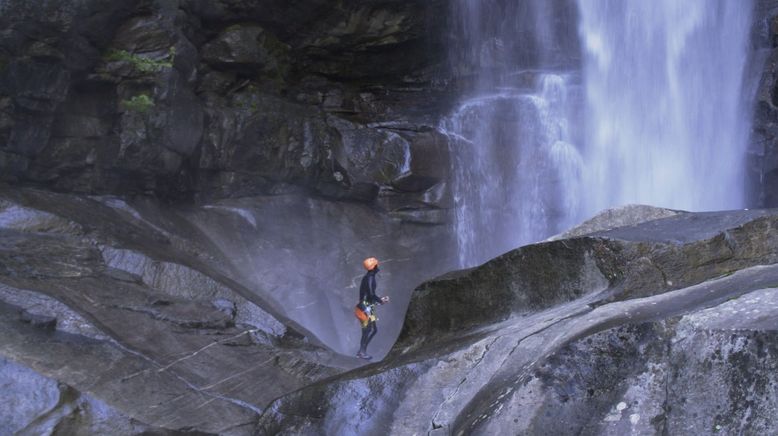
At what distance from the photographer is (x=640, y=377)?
4285 millimetres

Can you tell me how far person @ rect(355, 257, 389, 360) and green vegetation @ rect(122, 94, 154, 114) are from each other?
229 inches

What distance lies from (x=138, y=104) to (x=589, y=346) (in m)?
11.5

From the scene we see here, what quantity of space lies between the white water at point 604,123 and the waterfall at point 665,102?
0.03 m

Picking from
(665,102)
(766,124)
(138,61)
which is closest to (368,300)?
(138,61)

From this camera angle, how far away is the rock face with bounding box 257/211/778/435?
3.97m

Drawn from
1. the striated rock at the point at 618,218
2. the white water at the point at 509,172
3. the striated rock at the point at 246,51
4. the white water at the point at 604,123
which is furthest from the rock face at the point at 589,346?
the striated rock at the point at 246,51

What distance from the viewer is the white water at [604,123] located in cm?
1803

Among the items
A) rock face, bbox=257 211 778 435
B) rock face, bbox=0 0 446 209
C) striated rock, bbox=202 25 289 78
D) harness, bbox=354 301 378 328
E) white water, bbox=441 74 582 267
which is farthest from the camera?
white water, bbox=441 74 582 267

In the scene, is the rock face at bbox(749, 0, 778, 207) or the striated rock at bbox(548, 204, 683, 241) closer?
the striated rock at bbox(548, 204, 683, 241)

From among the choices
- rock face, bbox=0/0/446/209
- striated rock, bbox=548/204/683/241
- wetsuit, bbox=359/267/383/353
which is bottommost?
wetsuit, bbox=359/267/383/353

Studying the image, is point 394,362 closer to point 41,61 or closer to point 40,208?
point 40,208

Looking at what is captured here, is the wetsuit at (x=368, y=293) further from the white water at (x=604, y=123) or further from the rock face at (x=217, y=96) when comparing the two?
the white water at (x=604, y=123)

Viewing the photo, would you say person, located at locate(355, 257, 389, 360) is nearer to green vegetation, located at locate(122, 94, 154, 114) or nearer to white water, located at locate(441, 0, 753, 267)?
green vegetation, located at locate(122, 94, 154, 114)

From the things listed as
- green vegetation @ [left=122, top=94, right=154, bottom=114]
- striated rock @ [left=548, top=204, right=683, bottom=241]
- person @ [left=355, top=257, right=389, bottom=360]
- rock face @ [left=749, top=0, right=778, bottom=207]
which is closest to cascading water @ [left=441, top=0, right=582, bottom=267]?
rock face @ [left=749, top=0, right=778, bottom=207]
